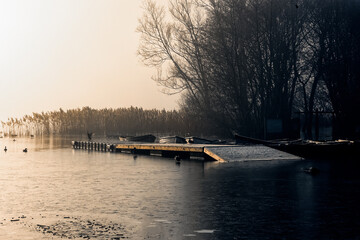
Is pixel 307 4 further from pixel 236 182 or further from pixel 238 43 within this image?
pixel 236 182

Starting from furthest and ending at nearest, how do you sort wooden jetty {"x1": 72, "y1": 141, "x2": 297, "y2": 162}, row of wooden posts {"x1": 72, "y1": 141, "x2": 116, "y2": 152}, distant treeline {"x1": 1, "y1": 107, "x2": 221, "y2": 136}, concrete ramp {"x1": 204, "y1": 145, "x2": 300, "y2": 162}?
distant treeline {"x1": 1, "y1": 107, "x2": 221, "y2": 136}
row of wooden posts {"x1": 72, "y1": 141, "x2": 116, "y2": 152}
wooden jetty {"x1": 72, "y1": 141, "x2": 297, "y2": 162}
concrete ramp {"x1": 204, "y1": 145, "x2": 300, "y2": 162}

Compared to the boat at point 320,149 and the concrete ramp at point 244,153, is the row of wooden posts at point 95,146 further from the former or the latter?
the boat at point 320,149

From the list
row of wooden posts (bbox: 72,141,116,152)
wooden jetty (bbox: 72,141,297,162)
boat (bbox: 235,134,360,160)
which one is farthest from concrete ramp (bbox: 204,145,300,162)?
row of wooden posts (bbox: 72,141,116,152)

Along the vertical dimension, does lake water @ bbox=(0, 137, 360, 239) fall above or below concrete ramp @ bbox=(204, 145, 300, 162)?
below

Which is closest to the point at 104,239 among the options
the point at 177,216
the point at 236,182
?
the point at 177,216

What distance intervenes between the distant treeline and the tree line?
16.7 metres

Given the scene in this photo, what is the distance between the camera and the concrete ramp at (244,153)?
35.5 meters

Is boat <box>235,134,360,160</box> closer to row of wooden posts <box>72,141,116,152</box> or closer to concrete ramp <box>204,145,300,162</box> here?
concrete ramp <box>204,145,300,162</box>

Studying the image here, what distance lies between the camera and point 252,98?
160 feet

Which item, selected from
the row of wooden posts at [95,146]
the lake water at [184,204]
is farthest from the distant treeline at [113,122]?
the lake water at [184,204]

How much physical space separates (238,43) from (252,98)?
15.8 feet

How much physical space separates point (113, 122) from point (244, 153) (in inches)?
2642

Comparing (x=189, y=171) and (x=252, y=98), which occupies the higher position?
(x=252, y=98)

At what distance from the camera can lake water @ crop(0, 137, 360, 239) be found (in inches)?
524
